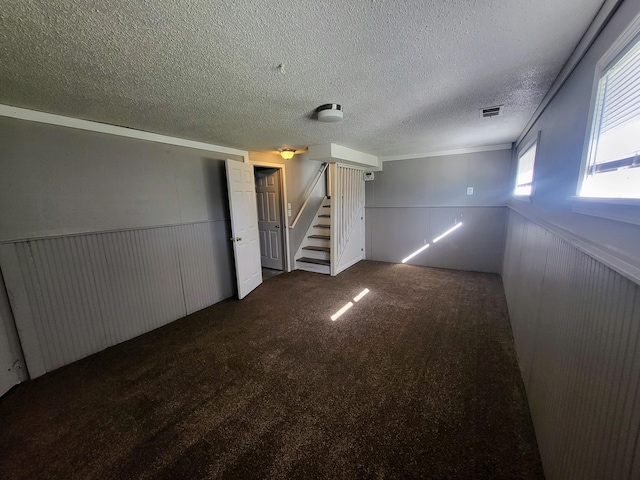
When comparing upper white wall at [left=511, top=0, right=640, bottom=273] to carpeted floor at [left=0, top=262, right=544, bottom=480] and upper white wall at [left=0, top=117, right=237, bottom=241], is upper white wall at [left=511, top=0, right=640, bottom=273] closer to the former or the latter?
carpeted floor at [left=0, top=262, right=544, bottom=480]

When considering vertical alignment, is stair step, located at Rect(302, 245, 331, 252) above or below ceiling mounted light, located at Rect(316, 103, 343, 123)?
below

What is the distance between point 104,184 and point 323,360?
2704 mm

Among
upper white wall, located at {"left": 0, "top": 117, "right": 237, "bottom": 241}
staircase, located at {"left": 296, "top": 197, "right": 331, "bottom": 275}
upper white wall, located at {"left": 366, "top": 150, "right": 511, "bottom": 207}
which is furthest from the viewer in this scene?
staircase, located at {"left": 296, "top": 197, "right": 331, "bottom": 275}

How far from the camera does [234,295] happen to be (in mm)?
3834

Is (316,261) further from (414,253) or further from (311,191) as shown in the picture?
(414,253)

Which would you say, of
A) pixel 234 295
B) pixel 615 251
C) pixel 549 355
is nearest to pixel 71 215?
pixel 234 295

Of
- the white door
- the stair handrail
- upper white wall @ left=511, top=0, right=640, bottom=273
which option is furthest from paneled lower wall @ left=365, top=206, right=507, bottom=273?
the white door

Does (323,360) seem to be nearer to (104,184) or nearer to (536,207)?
(536,207)

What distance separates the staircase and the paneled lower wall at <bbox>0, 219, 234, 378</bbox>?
2025 mm

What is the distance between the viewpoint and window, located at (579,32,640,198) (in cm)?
87

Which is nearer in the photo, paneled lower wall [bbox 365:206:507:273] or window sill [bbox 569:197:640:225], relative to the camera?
window sill [bbox 569:197:640:225]

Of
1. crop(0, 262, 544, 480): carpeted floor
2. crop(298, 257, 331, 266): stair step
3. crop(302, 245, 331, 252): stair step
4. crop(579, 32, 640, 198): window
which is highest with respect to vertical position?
crop(579, 32, 640, 198): window

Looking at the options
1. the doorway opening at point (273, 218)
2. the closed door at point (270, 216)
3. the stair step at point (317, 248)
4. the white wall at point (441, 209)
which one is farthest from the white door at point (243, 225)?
the white wall at point (441, 209)

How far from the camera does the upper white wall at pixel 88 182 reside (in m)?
1.95
